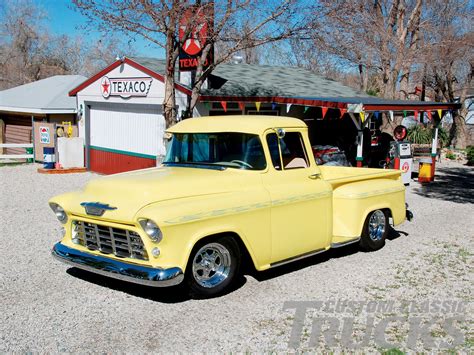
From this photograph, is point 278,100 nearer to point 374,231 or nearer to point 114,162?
point 114,162

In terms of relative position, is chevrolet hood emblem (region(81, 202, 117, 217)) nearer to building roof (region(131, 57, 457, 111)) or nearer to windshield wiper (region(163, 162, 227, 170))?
windshield wiper (region(163, 162, 227, 170))

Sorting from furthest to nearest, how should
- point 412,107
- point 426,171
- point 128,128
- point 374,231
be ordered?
point 128,128 < point 426,171 < point 412,107 < point 374,231

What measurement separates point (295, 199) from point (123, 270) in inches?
89.0

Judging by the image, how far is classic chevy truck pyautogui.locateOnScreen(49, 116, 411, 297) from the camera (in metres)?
5.40

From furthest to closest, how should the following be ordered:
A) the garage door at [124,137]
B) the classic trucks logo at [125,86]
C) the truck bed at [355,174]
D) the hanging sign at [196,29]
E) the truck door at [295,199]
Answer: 1. the garage door at [124,137]
2. the classic trucks logo at [125,86]
3. the hanging sign at [196,29]
4. the truck bed at [355,174]
5. the truck door at [295,199]

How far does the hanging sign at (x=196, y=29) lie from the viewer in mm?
11711

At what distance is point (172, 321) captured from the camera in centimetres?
532

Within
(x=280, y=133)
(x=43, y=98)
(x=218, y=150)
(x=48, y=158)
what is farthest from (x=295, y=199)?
(x=43, y=98)

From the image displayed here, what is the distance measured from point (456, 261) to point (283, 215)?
9.55 feet

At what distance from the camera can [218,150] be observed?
6688 millimetres

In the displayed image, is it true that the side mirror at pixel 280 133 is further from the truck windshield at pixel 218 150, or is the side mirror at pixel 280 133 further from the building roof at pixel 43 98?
the building roof at pixel 43 98

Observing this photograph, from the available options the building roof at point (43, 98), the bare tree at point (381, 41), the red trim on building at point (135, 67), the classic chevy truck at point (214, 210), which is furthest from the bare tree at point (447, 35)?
the classic chevy truck at point (214, 210)

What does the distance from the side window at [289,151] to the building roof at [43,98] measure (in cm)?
1512

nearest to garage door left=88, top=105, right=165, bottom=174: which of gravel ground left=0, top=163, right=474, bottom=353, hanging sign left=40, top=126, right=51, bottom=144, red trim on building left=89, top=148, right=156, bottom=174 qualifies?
red trim on building left=89, top=148, right=156, bottom=174
